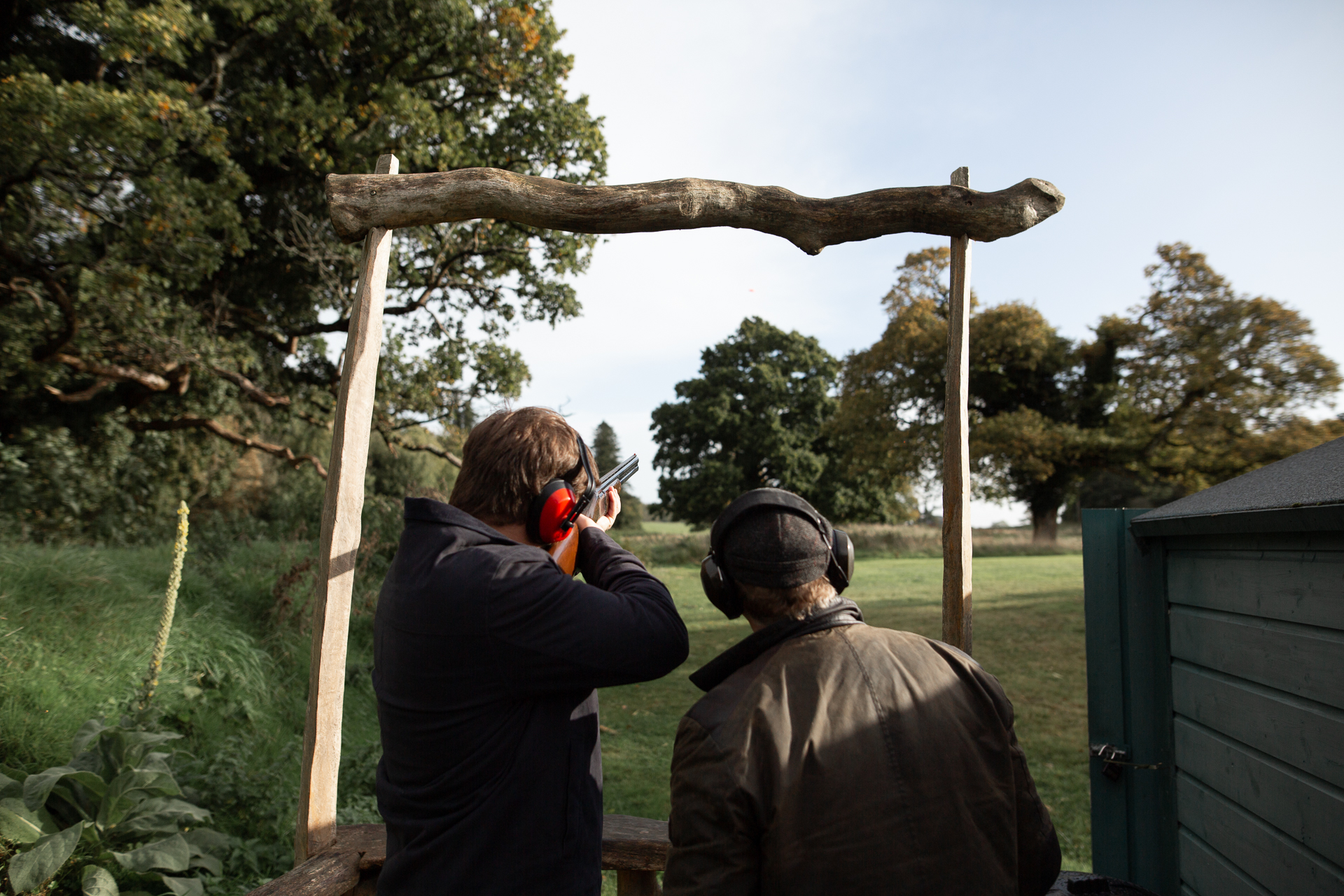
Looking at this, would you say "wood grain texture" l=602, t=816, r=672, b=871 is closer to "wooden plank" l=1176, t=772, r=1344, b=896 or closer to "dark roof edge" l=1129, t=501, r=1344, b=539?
"wooden plank" l=1176, t=772, r=1344, b=896

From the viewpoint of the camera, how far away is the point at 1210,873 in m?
2.60

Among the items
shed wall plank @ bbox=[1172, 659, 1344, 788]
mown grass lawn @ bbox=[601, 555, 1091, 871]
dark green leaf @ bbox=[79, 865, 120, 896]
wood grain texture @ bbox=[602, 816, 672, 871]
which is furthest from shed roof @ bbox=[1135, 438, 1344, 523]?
dark green leaf @ bbox=[79, 865, 120, 896]

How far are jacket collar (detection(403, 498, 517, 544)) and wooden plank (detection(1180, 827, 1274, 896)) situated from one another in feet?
8.27

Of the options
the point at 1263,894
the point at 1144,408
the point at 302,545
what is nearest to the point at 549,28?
the point at 302,545

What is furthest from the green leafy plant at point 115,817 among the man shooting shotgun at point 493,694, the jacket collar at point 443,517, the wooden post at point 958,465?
the wooden post at point 958,465

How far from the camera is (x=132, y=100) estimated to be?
7992 mm

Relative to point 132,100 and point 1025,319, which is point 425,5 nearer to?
point 132,100

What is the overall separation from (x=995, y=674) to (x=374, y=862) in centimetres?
1023

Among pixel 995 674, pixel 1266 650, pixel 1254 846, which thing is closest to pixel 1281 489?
pixel 1266 650

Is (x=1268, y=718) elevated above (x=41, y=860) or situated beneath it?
elevated above

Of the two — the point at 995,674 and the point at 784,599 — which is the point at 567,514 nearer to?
the point at 784,599

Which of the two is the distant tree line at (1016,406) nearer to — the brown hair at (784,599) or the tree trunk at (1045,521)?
the tree trunk at (1045,521)

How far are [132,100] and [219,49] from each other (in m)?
3.06

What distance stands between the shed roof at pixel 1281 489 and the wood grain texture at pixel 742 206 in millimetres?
1187
